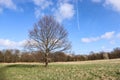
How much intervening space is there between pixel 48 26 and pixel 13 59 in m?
48.6

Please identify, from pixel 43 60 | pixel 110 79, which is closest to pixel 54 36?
pixel 43 60

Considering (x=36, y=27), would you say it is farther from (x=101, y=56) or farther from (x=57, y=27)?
(x=101, y=56)

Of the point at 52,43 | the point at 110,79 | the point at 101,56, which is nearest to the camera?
the point at 110,79

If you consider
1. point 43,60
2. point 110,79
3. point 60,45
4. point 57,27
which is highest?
point 57,27

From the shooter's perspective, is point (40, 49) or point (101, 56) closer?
point (40, 49)

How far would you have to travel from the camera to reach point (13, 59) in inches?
3420

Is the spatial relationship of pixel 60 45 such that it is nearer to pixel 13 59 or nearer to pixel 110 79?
pixel 110 79

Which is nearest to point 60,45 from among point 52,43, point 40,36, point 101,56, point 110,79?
point 52,43

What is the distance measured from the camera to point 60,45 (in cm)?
4138

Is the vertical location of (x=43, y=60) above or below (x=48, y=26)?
below

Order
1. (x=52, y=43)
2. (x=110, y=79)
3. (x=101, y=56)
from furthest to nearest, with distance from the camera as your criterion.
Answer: (x=101, y=56)
(x=52, y=43)
(x=110, y=79)

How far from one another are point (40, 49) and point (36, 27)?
4694 millimetres

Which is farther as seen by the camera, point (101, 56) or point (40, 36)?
point (101, 56)

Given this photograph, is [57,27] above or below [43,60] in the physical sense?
above
